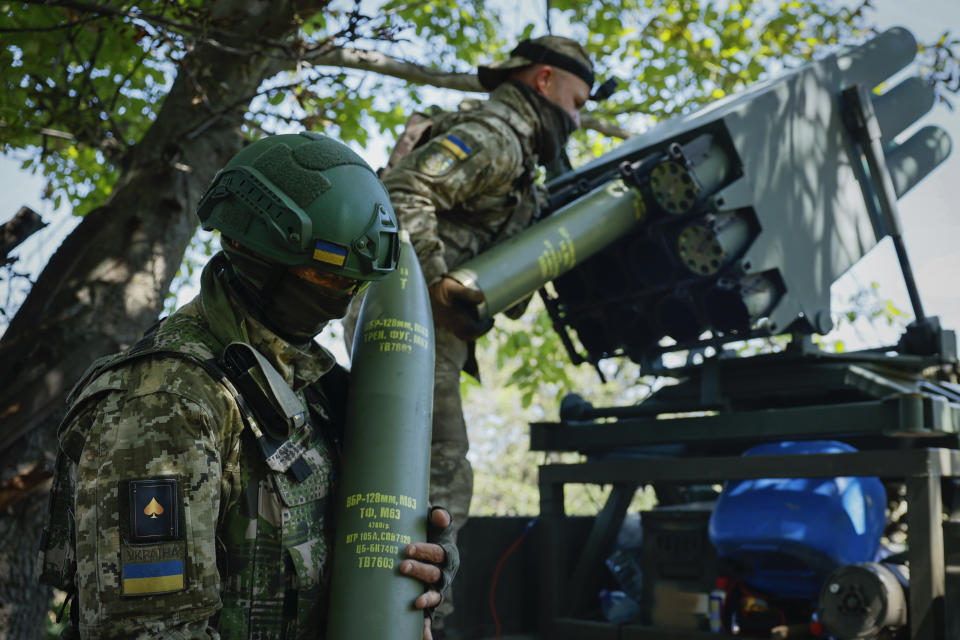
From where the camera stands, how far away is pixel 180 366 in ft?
5.74

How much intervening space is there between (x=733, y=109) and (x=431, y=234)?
6.00ft

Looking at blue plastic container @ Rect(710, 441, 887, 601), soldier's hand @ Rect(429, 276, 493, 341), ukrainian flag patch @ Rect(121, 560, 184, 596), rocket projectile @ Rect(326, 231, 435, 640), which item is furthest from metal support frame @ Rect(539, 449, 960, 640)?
ukrainian flag patch @ Rect(121, 560, 184, 596)

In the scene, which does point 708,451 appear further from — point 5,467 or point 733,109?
point 5,467

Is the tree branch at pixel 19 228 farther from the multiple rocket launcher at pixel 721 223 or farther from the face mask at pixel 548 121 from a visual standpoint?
the face mask at pixel 548 121

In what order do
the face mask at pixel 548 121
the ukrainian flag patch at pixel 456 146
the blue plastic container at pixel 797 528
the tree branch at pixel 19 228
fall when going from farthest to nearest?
1. the face mask at pixel 548 121
2. the blue plastic container at pixel 797 528
3. the ukrainian flag patch at pixel 456 146
4. the tree branch at pixel 19 228

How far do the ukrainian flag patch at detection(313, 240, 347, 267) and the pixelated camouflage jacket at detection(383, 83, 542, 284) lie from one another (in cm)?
153

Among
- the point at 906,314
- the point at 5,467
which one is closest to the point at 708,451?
the point at 5,467

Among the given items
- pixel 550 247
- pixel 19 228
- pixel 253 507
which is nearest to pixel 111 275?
pixel 19 228

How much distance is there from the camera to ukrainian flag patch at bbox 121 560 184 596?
156cm

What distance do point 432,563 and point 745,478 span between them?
2.09 meters

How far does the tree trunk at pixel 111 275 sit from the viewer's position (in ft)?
12.1

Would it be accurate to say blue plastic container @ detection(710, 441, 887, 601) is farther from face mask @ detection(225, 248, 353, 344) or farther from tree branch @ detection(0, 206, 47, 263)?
tree branch @ detection(0, 206, 47, 263)

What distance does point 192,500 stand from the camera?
163 cm

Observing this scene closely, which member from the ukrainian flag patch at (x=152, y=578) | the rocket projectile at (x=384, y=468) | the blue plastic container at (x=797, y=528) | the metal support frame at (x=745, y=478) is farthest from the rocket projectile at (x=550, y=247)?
the ukrainian flag patch at (x=152, y=578)
